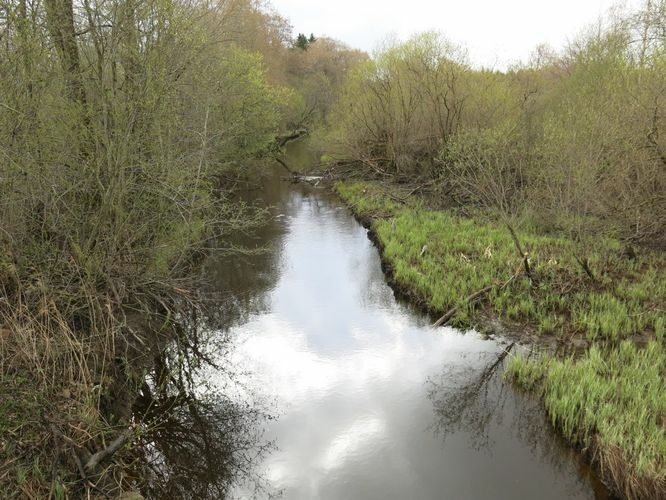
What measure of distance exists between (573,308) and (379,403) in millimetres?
4487

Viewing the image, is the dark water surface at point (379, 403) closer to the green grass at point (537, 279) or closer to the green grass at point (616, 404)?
the green grass at point (616, 404)

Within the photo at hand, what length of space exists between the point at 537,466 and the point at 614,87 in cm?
921

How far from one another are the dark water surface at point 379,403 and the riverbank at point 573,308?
1.54 feet

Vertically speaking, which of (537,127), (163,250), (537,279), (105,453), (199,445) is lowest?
(199,445)

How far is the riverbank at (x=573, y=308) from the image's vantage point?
18.8ft

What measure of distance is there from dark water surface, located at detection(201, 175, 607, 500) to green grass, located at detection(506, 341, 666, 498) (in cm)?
36

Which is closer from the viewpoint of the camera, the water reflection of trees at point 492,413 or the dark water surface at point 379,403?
the dark water surface at point 379,403

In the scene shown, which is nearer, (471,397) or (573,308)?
(471,397)

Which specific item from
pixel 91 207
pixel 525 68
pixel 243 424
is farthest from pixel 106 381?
pixel 525 68

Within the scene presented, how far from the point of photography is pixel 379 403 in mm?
7539

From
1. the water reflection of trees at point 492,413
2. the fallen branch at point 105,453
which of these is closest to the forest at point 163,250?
the fallen branch at point 105,453

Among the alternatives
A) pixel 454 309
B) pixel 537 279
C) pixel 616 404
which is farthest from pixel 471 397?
pixel 537 279

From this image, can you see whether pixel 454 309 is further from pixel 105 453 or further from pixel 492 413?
pixel 105 453

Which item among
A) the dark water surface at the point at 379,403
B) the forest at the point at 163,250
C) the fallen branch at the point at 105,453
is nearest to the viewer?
the fallen branch at the point at 105,453
